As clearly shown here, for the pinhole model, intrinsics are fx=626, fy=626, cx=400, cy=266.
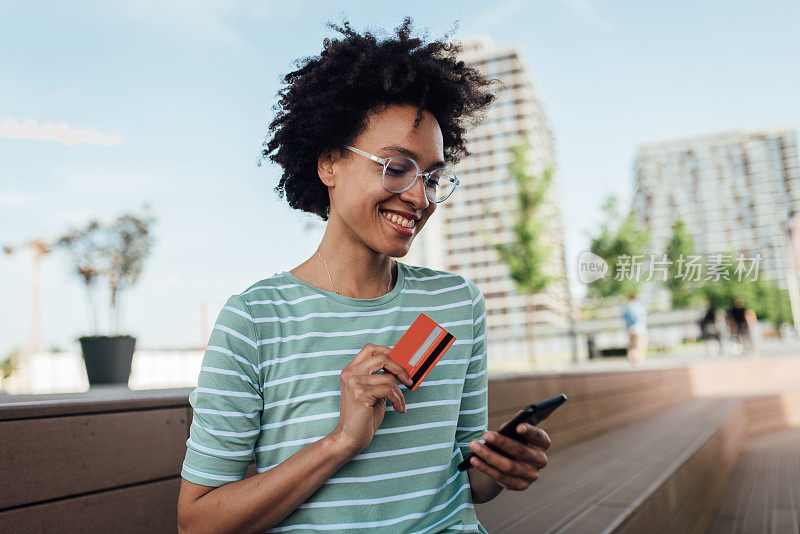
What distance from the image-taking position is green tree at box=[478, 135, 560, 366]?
2017 cm

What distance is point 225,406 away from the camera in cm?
110

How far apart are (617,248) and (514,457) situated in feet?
72.9

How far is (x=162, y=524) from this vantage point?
1656mm

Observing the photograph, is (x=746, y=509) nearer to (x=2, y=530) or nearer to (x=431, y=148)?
(x=431, y=148)

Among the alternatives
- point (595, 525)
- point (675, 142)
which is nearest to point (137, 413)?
point (595, 525)

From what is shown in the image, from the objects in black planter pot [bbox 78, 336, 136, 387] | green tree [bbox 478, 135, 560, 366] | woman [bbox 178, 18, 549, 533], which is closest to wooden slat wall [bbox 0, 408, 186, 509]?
woman [bbox 178, 18, 549, 533]

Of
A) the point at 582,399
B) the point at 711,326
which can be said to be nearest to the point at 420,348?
the point at 582,399

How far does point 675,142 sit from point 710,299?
9643 centimetres

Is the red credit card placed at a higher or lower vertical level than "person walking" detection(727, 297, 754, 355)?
higher

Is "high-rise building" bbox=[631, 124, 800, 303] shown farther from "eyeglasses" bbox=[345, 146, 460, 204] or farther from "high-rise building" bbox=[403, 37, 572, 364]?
"eyeglasses" bbox=[345, 146, 460, 204]

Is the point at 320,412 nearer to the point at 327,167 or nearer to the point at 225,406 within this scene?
the point at 225,406

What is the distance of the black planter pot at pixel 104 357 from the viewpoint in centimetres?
645

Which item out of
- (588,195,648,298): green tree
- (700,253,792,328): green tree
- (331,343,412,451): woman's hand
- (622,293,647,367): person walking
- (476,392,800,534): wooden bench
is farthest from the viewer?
(700,253,792,328): green tree

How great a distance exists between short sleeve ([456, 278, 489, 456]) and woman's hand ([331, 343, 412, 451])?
418mm
